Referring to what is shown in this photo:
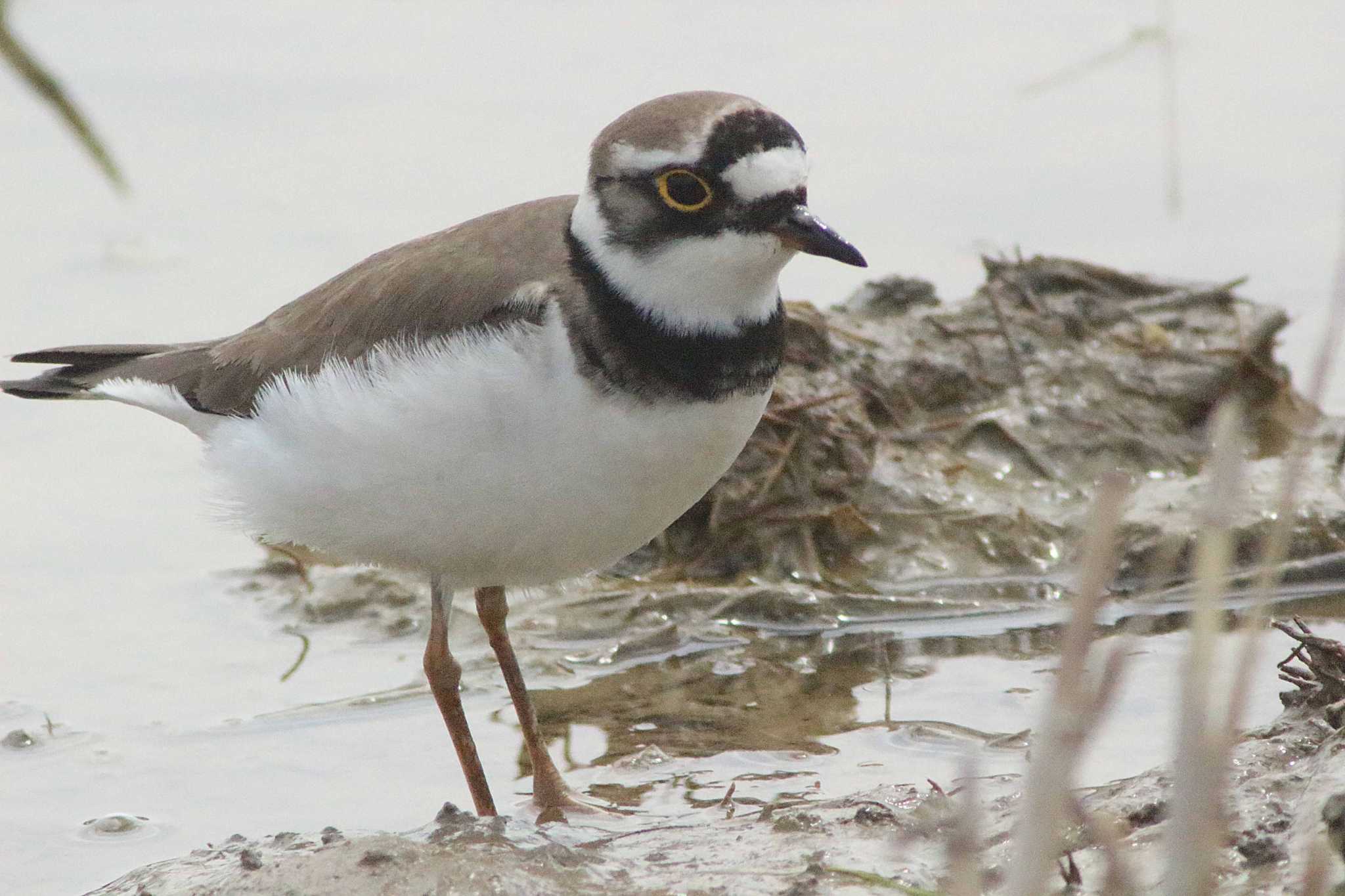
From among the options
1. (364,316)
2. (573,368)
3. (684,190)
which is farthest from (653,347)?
(364,316)

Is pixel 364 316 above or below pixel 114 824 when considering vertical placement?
above

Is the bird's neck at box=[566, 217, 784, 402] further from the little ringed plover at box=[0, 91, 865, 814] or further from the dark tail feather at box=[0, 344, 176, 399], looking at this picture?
the dark tail feather at box=[0, 344, 176, 399]

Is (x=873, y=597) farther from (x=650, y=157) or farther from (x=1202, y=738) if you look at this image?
(x=1202, y=738)

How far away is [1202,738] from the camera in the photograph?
2400 mm

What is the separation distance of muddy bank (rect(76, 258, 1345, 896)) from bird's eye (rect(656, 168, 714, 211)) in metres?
1.51

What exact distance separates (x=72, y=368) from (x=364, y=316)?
145 cm

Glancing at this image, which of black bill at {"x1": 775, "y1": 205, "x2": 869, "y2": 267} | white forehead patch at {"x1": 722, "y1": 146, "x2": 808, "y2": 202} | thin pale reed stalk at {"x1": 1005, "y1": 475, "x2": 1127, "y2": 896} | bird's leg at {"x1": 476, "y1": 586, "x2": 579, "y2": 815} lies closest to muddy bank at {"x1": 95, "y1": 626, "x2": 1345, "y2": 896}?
bird's leg at {"x1": 476, "y1": 586, "x2": 579, "y2": 815}

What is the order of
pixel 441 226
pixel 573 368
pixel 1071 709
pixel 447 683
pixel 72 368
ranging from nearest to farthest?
pixel 1071 709 < pixel 573 368 < pixel 447 683 < pixel 72 368 < pixel 441 226

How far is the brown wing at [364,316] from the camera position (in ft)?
15.7

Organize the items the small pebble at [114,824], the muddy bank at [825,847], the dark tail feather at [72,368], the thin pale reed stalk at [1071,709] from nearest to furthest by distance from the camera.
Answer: the thin pale reed stalk at [1071,709] < the muddy bank at [825,847] < the small pebble at [114,824] < the dark tail feather at [72,368]

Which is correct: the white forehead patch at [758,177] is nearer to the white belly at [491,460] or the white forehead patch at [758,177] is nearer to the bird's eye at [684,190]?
the bird's eye at [684,190]

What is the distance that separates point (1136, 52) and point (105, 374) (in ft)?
23.5

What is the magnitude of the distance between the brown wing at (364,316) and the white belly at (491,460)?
0.12 metres

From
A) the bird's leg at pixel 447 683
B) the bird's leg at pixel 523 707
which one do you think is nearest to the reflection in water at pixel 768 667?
the bird's leg at pixel 523 707
